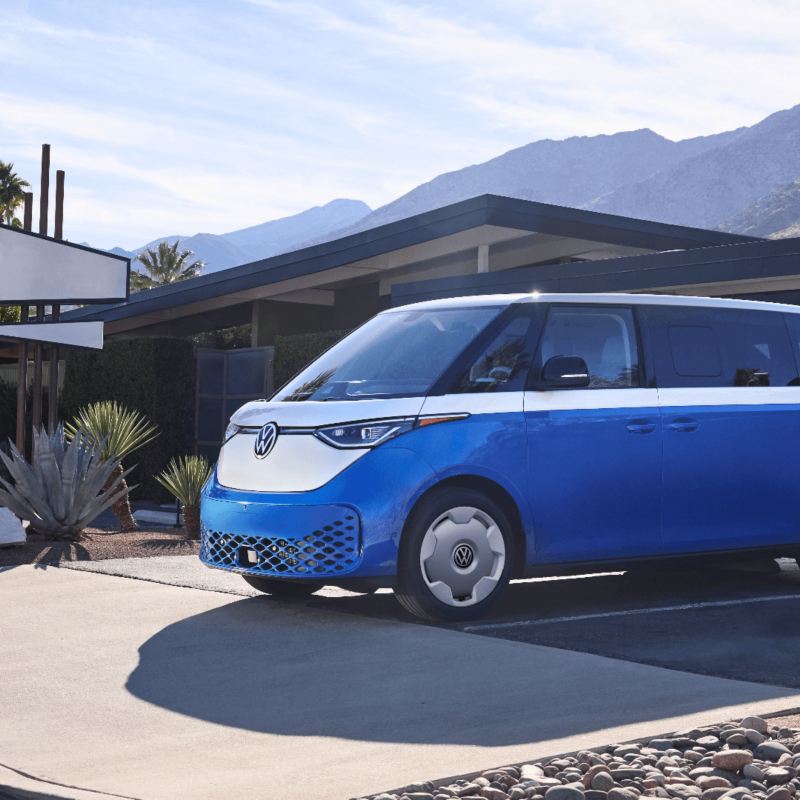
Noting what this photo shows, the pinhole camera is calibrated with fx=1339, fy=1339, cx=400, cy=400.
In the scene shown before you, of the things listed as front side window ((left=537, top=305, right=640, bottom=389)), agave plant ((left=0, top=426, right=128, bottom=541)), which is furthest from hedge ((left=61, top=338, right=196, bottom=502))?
front side window ((left=537, top=305, right=640, bottom=389))

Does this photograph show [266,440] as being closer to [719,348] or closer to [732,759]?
[719,348]

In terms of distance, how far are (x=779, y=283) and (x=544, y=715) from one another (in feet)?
36.4

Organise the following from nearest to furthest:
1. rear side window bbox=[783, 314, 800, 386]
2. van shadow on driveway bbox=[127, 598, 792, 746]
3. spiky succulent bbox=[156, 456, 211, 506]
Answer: van shadow on driveway bbox=[127, 598, 792, 746] → rear side window bbox=[783, 314, 800, 386] → spiky succulent bbox=[156, 456, 211, 506]

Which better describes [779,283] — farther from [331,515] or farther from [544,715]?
[544,715]

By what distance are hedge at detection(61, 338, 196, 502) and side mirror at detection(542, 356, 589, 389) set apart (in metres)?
15.9

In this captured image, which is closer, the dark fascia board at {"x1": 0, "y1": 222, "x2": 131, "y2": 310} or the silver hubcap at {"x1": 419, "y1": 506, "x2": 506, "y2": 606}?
the silver hubcap at {"x1": 419, "y1": 506, "x2": 506, "y2": 606}

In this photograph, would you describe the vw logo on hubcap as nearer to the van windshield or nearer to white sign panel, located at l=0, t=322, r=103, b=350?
the van windshield

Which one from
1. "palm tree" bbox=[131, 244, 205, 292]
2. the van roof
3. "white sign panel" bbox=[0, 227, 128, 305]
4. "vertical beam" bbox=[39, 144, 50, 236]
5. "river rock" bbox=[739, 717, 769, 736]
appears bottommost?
"river rock" bbox=[739, 717, 769, 736]

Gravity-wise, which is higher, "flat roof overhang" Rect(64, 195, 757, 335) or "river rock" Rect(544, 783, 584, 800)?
"flat roof overhang" Rect(64, 195, 757, 335)

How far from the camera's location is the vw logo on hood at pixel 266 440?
7.94m

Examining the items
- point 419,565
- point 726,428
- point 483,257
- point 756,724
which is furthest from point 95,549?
point 483,257

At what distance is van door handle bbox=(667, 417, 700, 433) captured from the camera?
857cm

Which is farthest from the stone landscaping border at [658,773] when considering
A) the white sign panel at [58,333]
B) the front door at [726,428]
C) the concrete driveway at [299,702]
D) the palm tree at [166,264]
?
the palm tree at [166,264]

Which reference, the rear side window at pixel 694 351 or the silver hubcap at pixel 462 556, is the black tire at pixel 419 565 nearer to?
the silver hubcap at pixel 462 556
